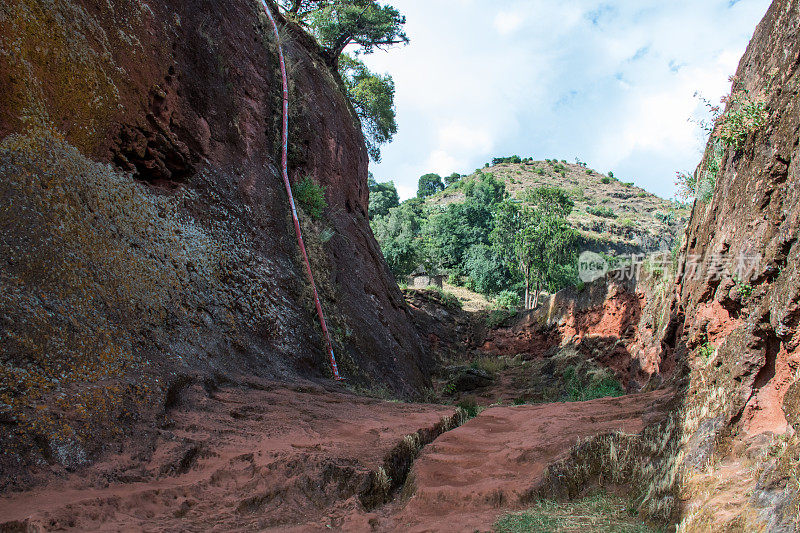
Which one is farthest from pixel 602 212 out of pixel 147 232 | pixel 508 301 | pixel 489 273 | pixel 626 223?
pixel 147 232

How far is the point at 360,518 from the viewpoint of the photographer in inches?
104

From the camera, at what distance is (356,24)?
14148 mm

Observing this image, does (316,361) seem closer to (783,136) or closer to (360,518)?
(360,518)

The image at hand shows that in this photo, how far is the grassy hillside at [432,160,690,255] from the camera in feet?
139

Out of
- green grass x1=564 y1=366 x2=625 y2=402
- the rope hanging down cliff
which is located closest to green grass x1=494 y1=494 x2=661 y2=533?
the rope hanging down cliff

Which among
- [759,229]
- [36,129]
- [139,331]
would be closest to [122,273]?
[139,331]

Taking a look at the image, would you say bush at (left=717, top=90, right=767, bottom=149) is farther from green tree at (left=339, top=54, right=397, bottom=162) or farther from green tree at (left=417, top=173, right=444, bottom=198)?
green tree at (left=417, top=173, right=444, bottom=198)

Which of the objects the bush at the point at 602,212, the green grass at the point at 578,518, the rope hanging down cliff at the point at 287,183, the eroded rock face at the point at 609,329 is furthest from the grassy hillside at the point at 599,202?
the green grass at the point at 578,518

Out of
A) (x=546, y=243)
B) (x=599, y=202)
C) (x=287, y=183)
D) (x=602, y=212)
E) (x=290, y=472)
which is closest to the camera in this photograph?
(x=290, y=472)

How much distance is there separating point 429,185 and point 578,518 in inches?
2865

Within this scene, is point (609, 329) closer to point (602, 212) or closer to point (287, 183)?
point (287, 183)

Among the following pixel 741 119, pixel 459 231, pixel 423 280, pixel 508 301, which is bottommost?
pixel 508 301

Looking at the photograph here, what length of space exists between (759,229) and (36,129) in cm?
555

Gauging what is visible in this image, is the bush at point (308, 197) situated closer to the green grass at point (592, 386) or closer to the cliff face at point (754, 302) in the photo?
the green grass at point (592, 386)
